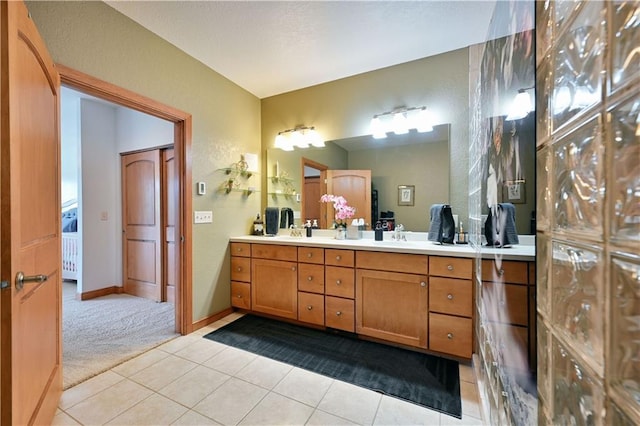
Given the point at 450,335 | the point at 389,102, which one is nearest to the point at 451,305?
the point at 450,335

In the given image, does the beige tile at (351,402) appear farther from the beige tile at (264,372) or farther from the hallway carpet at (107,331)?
the hallway carpet at (107,331)

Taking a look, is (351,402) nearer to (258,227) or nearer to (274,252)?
(274,252)

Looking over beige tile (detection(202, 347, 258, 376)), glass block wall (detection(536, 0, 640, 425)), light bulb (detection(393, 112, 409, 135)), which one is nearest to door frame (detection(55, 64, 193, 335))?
beige tile (detection(202, 347, 258, 376))

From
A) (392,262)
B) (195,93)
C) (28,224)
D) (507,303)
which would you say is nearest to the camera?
(507,303)

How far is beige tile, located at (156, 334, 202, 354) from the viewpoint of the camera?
2.20 m

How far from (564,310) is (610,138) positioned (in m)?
0.30

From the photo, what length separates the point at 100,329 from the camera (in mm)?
2543

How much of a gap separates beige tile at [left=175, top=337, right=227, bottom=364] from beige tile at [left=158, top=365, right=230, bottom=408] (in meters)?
0.14

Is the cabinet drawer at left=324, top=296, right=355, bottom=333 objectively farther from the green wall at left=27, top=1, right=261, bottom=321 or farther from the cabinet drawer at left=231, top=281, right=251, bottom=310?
the green wall at left=27, top=1, right=261, bottom=321

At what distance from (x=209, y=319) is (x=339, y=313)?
136cm

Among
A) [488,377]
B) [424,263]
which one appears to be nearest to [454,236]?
[424,263]

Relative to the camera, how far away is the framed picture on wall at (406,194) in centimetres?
258

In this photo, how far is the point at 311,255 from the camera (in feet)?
8.05

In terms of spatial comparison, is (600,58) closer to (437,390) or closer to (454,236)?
(437,390)
